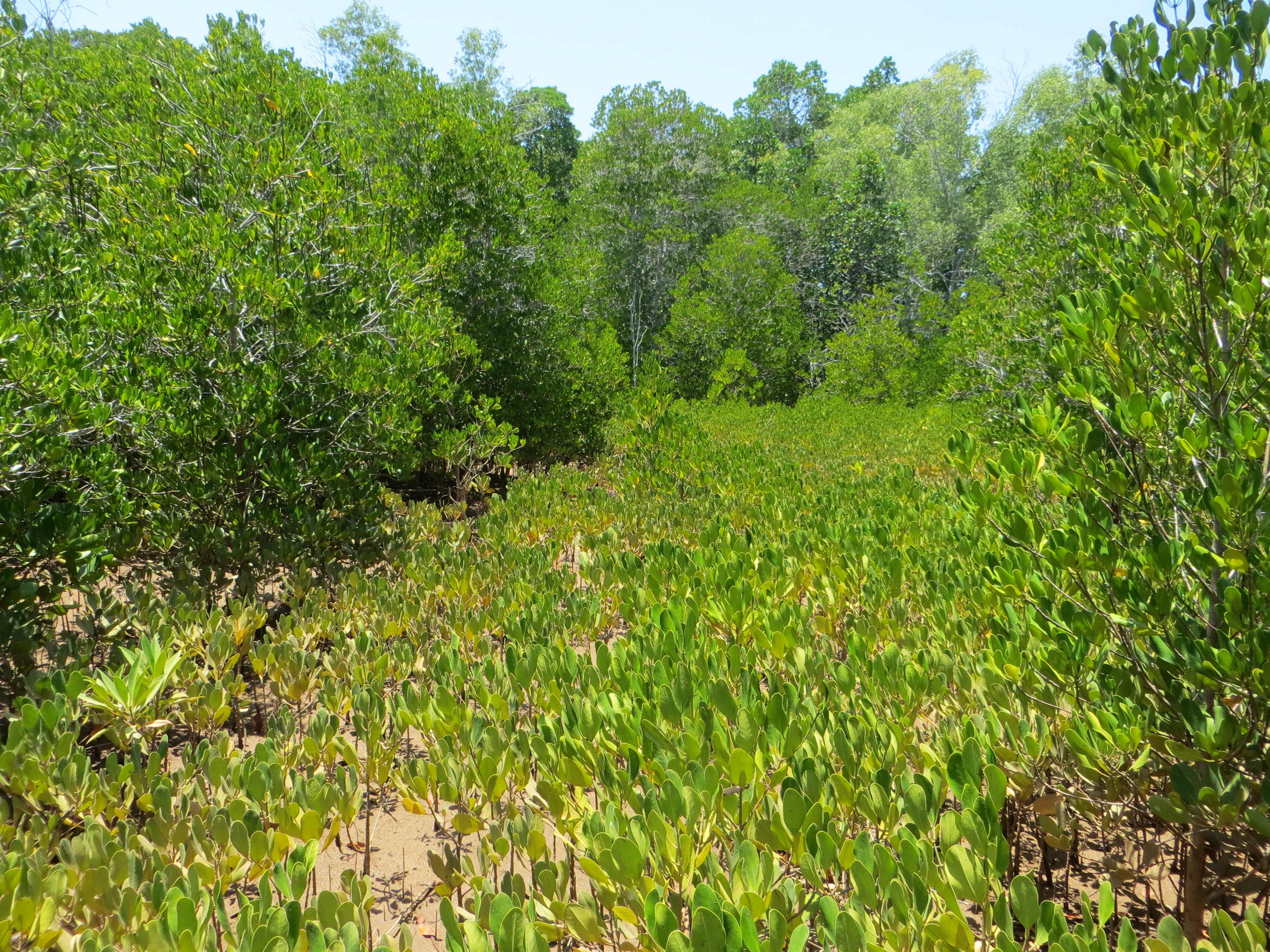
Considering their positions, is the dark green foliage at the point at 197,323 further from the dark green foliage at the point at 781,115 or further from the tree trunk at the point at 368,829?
the dark green foliage at the point at 781,115

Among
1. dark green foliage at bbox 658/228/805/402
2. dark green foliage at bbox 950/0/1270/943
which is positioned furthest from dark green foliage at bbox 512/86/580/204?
dark green foliage at bbox 950/0/1270/943

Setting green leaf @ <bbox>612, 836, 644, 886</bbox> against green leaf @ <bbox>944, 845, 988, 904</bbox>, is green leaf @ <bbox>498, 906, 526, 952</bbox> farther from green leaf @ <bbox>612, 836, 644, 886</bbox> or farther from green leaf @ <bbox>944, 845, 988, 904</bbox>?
green leaf @ <bbox>944, 845, 988, 904</bbox>

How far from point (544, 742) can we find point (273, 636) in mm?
2158

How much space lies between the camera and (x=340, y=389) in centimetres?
568

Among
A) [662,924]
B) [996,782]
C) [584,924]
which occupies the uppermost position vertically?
[996,782]

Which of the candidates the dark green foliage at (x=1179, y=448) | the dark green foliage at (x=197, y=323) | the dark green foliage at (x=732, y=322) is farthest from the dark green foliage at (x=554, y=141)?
the dark green foliage at (x=1179, y=448)

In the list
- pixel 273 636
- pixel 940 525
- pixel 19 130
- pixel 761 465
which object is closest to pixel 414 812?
pixel 273 636

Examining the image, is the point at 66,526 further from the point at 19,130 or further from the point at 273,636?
the point at 19,130

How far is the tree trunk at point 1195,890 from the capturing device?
6.66ft

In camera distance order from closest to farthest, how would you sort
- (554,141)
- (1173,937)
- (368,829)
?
Result: (1173,937) < (368,829) < (554,141)

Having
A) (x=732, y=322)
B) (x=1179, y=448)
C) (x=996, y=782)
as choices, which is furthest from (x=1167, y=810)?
(x=732, y=322)

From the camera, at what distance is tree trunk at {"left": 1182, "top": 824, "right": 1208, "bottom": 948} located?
6.66 ft

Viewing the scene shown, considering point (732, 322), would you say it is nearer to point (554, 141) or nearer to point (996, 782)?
point (554, 141)

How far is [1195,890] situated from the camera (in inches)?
81.3
